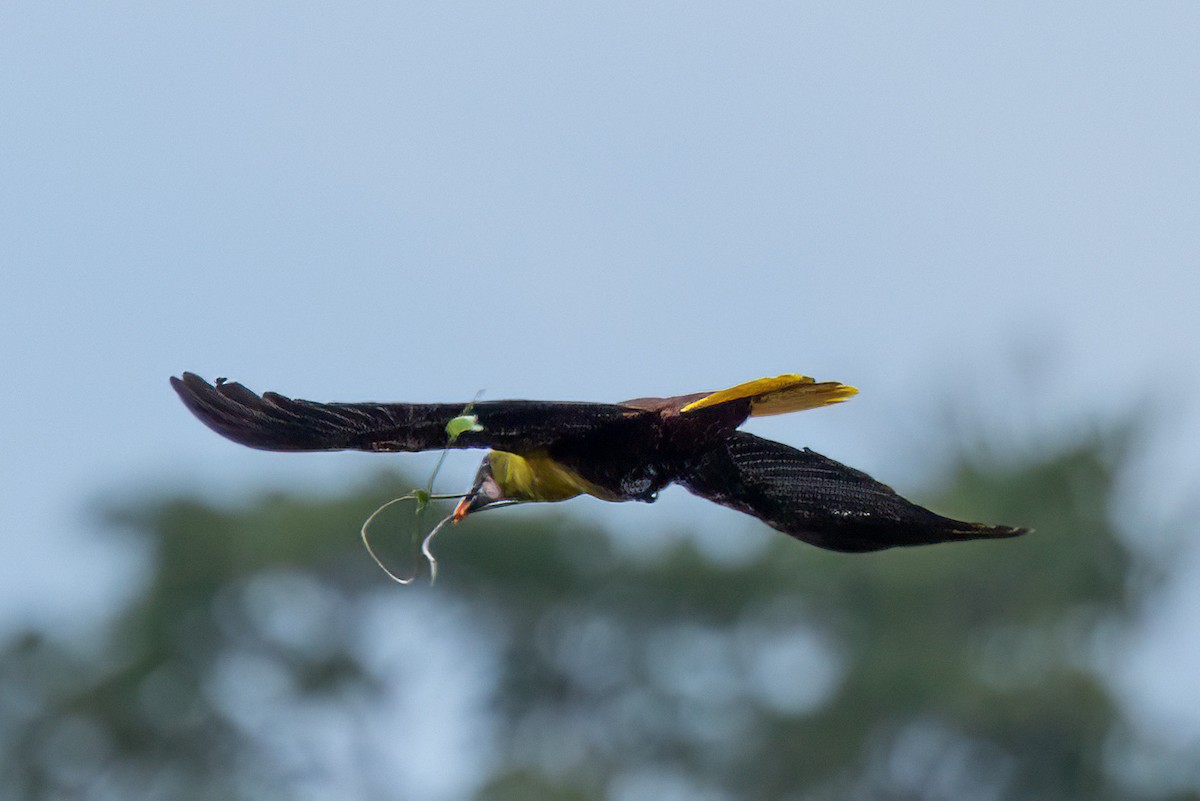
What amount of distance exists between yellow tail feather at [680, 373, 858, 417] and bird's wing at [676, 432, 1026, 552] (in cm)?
17

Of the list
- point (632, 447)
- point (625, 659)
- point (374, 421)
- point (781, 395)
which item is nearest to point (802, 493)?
point (781, 395)

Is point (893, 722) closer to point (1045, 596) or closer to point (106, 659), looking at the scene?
point (1045, 596)

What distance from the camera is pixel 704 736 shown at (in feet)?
150

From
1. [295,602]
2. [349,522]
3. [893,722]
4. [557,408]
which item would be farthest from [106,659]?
[557,408]

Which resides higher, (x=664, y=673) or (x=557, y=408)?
(x=664, y=673)

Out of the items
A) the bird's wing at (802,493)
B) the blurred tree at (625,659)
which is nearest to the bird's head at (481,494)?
the bird's wing at (802,493)

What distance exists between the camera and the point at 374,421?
16.2 ft

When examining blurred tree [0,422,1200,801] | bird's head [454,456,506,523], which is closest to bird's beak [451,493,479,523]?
bird's head [454,456,506,523]

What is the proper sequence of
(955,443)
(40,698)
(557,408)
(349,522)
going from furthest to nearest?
(40,698)
(349,522)
(955,443)
(557,408)

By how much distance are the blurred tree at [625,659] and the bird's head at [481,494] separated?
35.6 metres

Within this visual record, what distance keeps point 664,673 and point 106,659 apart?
15300mm

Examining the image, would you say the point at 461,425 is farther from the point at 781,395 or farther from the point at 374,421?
the point at 781,395

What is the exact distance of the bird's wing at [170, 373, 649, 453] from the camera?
193 inches

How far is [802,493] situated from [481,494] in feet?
3.32
